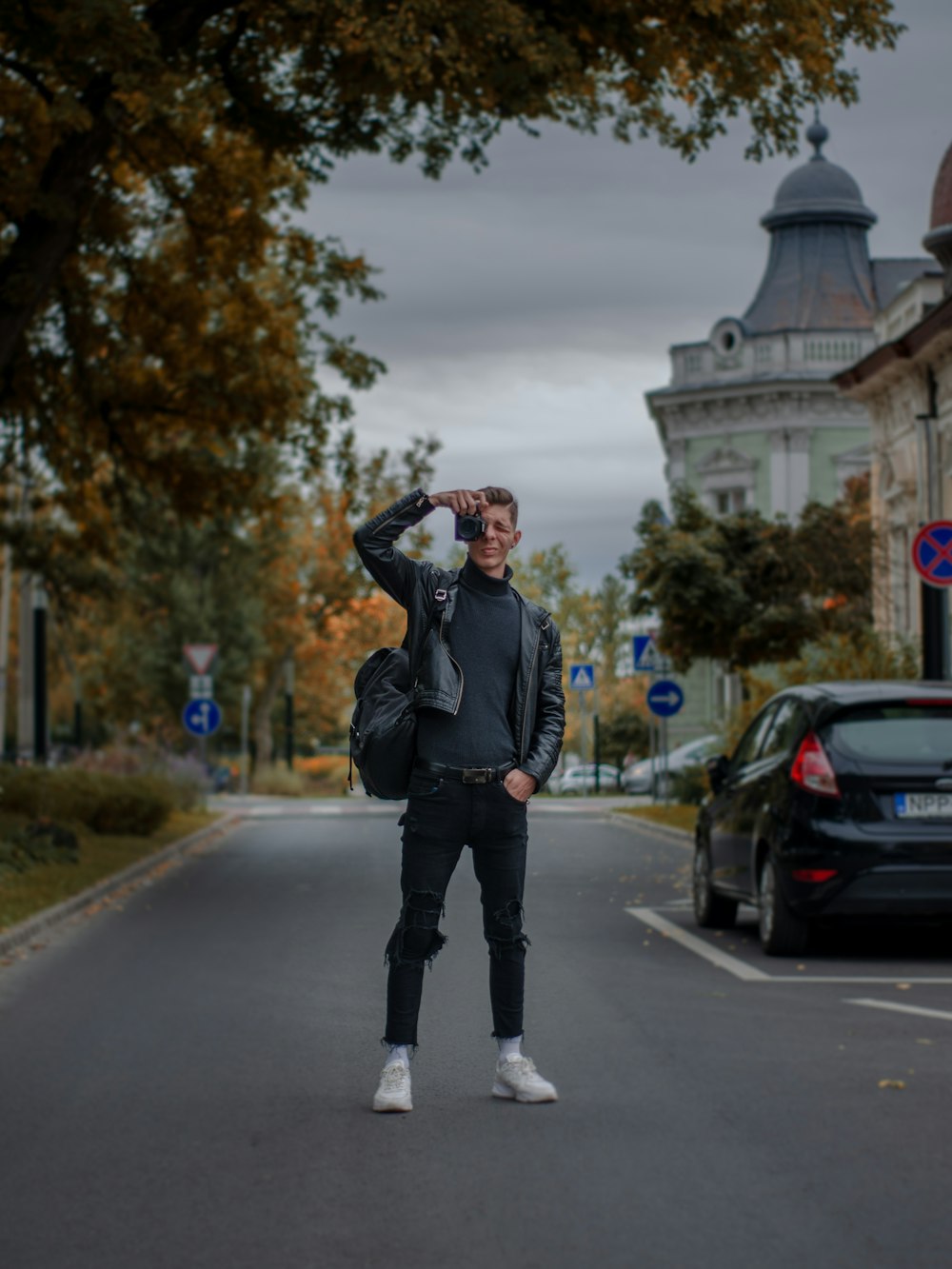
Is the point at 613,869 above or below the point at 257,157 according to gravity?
below

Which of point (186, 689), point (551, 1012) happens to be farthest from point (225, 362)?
point (186, 689)

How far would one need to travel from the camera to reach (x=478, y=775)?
6.59 meters

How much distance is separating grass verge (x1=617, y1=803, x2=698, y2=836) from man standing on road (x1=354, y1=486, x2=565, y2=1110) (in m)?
20.5

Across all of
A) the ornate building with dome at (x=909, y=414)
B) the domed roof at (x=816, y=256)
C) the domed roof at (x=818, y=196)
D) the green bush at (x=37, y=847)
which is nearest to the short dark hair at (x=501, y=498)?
the green bush at (x=37, y=847)

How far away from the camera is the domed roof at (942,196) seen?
33.2 metres

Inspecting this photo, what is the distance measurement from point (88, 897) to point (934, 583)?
7.79m

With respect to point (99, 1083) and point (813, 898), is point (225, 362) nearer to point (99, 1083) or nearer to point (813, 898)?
point (813, 898)

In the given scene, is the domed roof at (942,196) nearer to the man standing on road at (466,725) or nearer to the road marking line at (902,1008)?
the road marking line at (902,1008)

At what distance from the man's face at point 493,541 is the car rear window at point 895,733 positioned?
5.42 meters

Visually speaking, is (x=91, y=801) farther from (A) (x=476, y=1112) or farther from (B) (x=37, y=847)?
(A) (x=476, y=1112)

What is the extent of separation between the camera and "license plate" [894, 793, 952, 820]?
11.5 metres

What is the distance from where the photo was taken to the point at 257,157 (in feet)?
69.0

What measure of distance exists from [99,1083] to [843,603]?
31.0 metres

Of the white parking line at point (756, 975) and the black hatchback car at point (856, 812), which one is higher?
the black hatchback car at point (856, 812)
